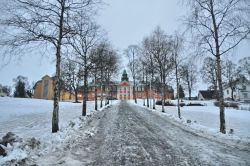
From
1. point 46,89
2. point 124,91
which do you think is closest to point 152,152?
point 46,89

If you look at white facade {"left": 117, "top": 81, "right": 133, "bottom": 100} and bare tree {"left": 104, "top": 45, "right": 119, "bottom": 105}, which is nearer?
bare tree {"left": 104, "top": 45, "right": 119, "bottom": 105}

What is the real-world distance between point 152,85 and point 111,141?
31.1m

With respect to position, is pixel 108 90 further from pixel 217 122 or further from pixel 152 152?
pixel 152 152

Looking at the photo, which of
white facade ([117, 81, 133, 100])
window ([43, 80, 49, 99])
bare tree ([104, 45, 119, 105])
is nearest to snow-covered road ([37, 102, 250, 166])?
bare tree ([104, 45, 119, 105])

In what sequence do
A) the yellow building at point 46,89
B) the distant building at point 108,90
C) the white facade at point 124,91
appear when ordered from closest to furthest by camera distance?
the distant building at point 108,90 < the yellow building at point 46,89 < the white facade at point 124,91

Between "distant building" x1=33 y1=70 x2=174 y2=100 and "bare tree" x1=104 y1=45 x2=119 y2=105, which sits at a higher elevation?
"bare tree" x1=104 y1=45 x2=119 y2=105

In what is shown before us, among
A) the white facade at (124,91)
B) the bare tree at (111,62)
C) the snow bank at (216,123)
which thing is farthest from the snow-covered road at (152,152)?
the white facade at (124,91)

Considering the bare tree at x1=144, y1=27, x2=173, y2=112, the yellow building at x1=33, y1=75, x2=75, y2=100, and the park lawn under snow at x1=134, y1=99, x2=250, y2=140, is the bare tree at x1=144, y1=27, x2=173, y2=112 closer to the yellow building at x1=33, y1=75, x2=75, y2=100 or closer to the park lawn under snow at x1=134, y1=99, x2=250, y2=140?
the park lawn under snow at x1=134, y1=99, x2=250, y2=140

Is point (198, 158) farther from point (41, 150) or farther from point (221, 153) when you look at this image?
point (41, 150)

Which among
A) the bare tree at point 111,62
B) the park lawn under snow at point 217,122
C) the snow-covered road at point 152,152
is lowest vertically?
the park lawn under snow at point 217,122

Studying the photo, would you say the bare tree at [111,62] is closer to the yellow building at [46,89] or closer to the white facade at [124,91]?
the yellow building at [46,89]

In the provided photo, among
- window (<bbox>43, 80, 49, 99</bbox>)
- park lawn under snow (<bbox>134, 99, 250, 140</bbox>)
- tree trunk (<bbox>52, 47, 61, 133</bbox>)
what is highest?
window (<bbox>43, 80, 49, 99</bbox>)

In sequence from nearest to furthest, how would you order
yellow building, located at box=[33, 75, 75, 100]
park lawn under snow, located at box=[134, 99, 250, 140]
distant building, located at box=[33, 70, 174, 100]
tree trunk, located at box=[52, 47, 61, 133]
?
tree trunk, located at box=[52, 47, 61, 133], park lawn under snow, located at box=[134, 99, 250, 140], distant building, located at box=[33, 70, 174, 100], yellow building, located at box=[33, 75, 75, 100]

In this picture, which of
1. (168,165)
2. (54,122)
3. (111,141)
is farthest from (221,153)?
(54,122)
